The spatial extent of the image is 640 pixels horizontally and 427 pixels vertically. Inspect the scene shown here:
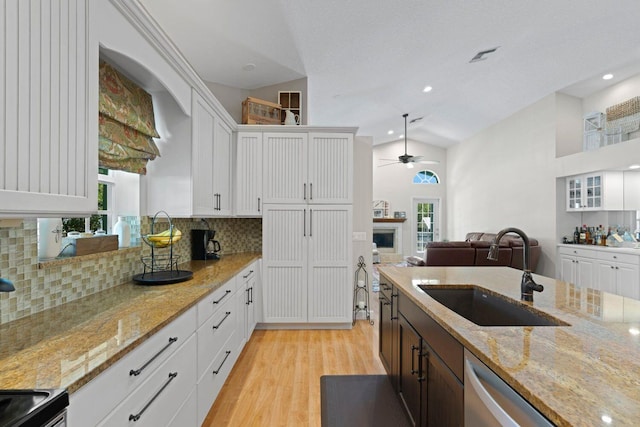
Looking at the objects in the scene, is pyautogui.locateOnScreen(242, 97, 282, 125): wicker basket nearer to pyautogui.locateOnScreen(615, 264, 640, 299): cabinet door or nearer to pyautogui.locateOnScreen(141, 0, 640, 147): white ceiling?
pyautogui.locateOnScreen(141, 0, 640, 147): white ceiling

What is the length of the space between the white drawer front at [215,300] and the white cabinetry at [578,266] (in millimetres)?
5387

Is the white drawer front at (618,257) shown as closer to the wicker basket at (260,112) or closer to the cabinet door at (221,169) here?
the wicker basket at (260,112)

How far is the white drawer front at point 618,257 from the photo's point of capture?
4220mm

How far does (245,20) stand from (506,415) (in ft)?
10.3

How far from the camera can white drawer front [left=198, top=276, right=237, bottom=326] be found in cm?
187

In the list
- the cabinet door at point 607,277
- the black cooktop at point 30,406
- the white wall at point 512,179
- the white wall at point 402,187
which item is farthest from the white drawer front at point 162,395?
the white wall at point 402,187

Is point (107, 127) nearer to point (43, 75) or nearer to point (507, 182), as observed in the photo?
point (43, 75)

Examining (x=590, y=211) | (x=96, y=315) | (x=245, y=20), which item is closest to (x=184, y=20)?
(x=245, y=20)

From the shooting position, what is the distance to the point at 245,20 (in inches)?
109

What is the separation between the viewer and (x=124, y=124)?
1.93m

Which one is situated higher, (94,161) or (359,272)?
(94,161)

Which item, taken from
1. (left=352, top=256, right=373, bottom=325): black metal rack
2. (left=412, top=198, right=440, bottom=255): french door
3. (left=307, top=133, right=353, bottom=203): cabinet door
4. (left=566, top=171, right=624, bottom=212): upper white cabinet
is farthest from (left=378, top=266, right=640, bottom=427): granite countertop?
(left=412, top=198, right=440, bottom=255): french door

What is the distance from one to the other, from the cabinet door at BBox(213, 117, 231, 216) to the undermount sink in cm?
205

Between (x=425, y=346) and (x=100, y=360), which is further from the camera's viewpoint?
(x=425, y=346)
